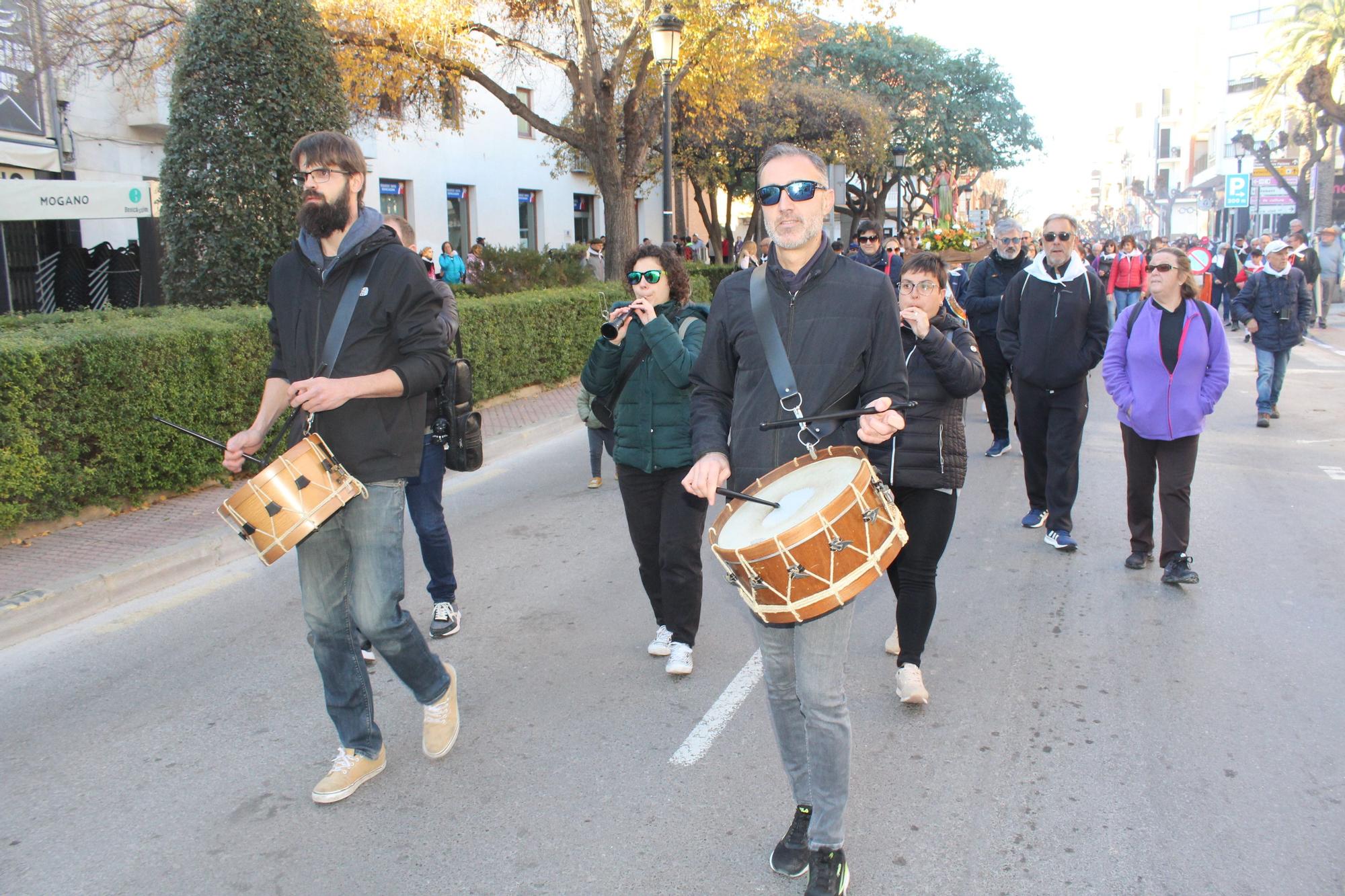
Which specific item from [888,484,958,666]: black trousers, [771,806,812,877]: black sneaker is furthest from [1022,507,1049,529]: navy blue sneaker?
[771,806,812,877]: black sneaker

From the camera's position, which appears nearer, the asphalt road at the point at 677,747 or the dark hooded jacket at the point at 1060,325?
the asphalt road at the point at 677,747

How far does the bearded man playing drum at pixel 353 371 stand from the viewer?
3.47 m

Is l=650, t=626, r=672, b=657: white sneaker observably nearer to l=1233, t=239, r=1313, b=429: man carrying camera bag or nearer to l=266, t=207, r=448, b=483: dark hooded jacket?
l=266, t=207, r=448, b=483: dark hooded jacket

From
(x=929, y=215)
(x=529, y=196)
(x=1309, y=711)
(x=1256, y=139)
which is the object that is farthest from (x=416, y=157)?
(x=1256, y=139)

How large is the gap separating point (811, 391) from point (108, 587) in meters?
4.93

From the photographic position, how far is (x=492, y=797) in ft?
12.3

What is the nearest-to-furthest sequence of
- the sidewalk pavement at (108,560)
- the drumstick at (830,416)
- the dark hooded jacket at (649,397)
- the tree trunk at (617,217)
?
1. the drumstick at (830,416)
2. the dark hooded jacket at (649,397)
3. the sidewalk pavement at (108,560)
4. the tree trunk at (617,217)

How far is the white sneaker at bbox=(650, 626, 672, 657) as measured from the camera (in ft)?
16.7

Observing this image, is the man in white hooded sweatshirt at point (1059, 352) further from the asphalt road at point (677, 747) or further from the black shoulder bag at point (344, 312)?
the black shoulder bag at point (344, 312)

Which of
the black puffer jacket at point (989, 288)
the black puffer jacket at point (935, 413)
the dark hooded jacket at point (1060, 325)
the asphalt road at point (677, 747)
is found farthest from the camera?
the black puffer jacket at point (989, 288)

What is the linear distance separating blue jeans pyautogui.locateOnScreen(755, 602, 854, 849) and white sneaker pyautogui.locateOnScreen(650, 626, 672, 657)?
1.95 m

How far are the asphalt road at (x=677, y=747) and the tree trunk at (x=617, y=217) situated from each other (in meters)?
13.6

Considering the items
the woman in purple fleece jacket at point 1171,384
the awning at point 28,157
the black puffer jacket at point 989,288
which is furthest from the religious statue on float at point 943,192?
the woman in purple fleece jacket at point 1171,384

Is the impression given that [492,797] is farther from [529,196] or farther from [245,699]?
[529,196]
